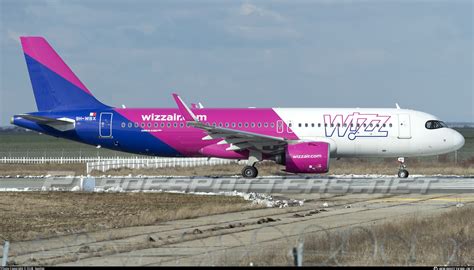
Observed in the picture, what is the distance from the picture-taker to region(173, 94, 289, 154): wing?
133 feet

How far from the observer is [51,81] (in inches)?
1762

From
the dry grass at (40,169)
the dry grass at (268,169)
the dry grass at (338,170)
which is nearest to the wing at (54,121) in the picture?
the dry grass at (268,169)

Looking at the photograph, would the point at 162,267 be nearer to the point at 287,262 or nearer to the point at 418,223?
the point at 287,262

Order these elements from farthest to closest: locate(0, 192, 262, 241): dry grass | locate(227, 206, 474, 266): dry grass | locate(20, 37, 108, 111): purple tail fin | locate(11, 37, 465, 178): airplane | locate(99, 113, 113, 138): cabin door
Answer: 1. locate(20, 37, 108, 111): purple tail fin
2. locate(99, 113, 113, 138): cabin door
3. locate(11, 37, 465, 178): airplane
4. locate(0, 192, 262, 241): dry grass
5. locate(227, 206, 474, 266): dry grass

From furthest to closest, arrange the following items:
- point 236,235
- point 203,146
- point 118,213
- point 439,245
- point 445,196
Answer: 1. point 203,146
2. point 445,196
3. point 118,213
4. point 236,235
5. point 439,245

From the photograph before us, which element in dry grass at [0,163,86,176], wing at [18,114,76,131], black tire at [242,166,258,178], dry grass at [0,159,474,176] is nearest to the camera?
black tire at [242,166,258,178]

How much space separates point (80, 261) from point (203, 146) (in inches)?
1070

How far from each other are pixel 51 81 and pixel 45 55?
1429 millimetres

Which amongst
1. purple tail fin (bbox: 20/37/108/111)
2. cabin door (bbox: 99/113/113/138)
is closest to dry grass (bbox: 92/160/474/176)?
purple tail fin (bbox: 20/37/108/111)

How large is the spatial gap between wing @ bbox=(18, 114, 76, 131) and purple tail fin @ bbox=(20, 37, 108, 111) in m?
1.25

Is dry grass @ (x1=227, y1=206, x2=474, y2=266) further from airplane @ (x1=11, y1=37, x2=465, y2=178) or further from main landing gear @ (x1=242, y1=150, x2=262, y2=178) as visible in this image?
airplane @ (x1=11, y1=37, x2=465, y2=178)

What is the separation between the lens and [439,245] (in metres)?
16.8

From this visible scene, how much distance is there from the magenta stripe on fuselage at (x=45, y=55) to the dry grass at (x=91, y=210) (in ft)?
46.9

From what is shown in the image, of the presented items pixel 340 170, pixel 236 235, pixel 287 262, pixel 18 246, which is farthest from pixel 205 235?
pixel 340 170
